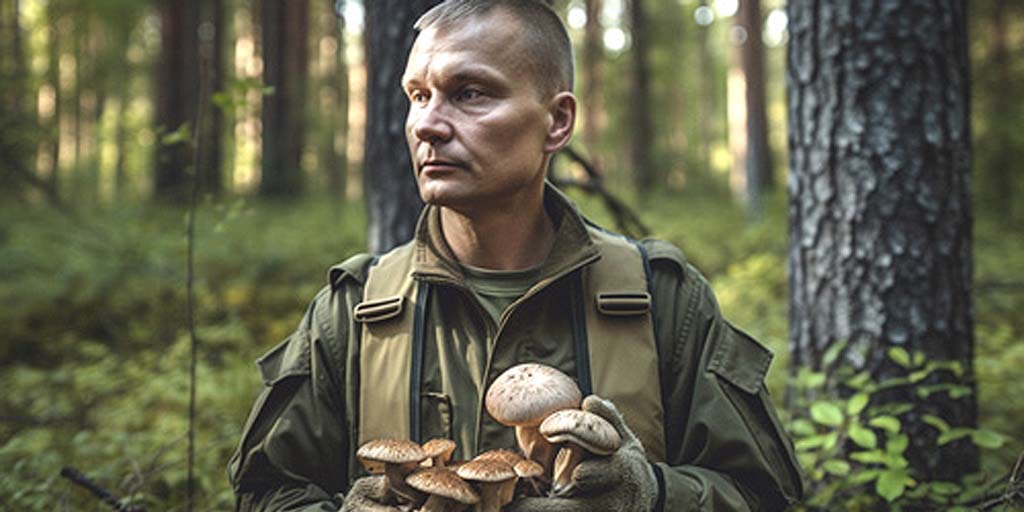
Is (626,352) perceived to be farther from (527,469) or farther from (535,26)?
(535,26)

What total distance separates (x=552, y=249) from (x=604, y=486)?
2.50 feet

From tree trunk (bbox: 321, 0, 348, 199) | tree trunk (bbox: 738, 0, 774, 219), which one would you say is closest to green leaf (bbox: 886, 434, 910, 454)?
tree trunk (bbox: 738, 0, 774, 219)

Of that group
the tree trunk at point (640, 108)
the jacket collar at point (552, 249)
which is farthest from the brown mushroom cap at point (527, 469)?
the tree trunk at point (640, 108)

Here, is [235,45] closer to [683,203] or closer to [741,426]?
[683,203]

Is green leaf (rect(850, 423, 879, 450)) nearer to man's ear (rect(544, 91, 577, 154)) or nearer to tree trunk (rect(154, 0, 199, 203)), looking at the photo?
man's ear (rect(544, 91, 577, 154))

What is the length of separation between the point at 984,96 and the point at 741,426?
9224 mm

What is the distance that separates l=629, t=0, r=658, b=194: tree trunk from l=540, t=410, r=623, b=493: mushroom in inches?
666

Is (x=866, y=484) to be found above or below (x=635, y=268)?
below

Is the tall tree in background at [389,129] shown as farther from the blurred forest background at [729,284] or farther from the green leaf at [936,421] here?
the green leaf at [936,421]

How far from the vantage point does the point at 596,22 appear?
21.1 metres

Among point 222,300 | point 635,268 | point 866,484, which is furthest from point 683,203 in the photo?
point 635,268

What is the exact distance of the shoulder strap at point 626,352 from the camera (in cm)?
208

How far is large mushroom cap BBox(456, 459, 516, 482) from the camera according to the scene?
1.63 m

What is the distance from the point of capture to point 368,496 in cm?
185
